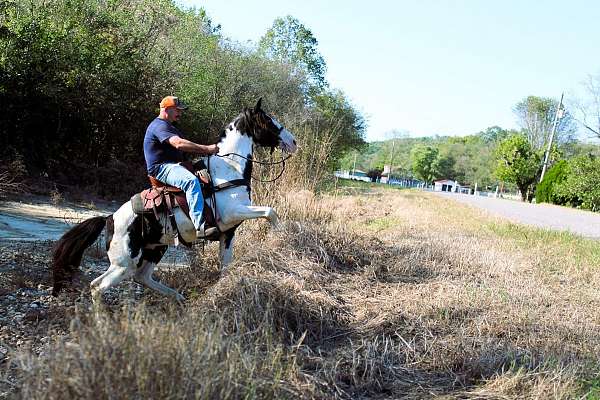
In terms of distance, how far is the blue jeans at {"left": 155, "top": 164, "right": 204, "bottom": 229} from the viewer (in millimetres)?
5641

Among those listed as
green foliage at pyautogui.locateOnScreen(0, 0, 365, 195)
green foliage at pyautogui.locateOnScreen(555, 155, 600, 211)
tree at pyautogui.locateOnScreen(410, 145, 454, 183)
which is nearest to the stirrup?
green foliage at pyautogui.locateOnScreen(0, 0, 365, 195)

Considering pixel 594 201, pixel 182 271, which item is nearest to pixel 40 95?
pixel 182 271

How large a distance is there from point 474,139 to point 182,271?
138057 mm

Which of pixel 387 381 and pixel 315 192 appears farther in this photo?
pixel 315 192

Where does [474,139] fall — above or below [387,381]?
above

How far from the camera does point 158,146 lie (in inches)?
233

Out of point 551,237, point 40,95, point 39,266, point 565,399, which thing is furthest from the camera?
point 40,95

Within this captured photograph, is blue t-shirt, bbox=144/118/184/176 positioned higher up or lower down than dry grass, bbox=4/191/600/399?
higher up

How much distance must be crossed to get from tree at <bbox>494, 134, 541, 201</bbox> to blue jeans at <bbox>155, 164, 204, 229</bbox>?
51123 millimetres

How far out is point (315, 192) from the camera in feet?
32.8

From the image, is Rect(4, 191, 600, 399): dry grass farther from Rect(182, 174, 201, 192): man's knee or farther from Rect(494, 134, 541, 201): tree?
Rect(494, 134, 541, 201): tree

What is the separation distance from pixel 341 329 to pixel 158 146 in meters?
2.77

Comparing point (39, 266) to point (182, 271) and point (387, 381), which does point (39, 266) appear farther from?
point (387, 381)

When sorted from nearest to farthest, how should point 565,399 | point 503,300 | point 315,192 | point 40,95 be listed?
point 565,399
point 503,300
point 315,192
point 40,95
